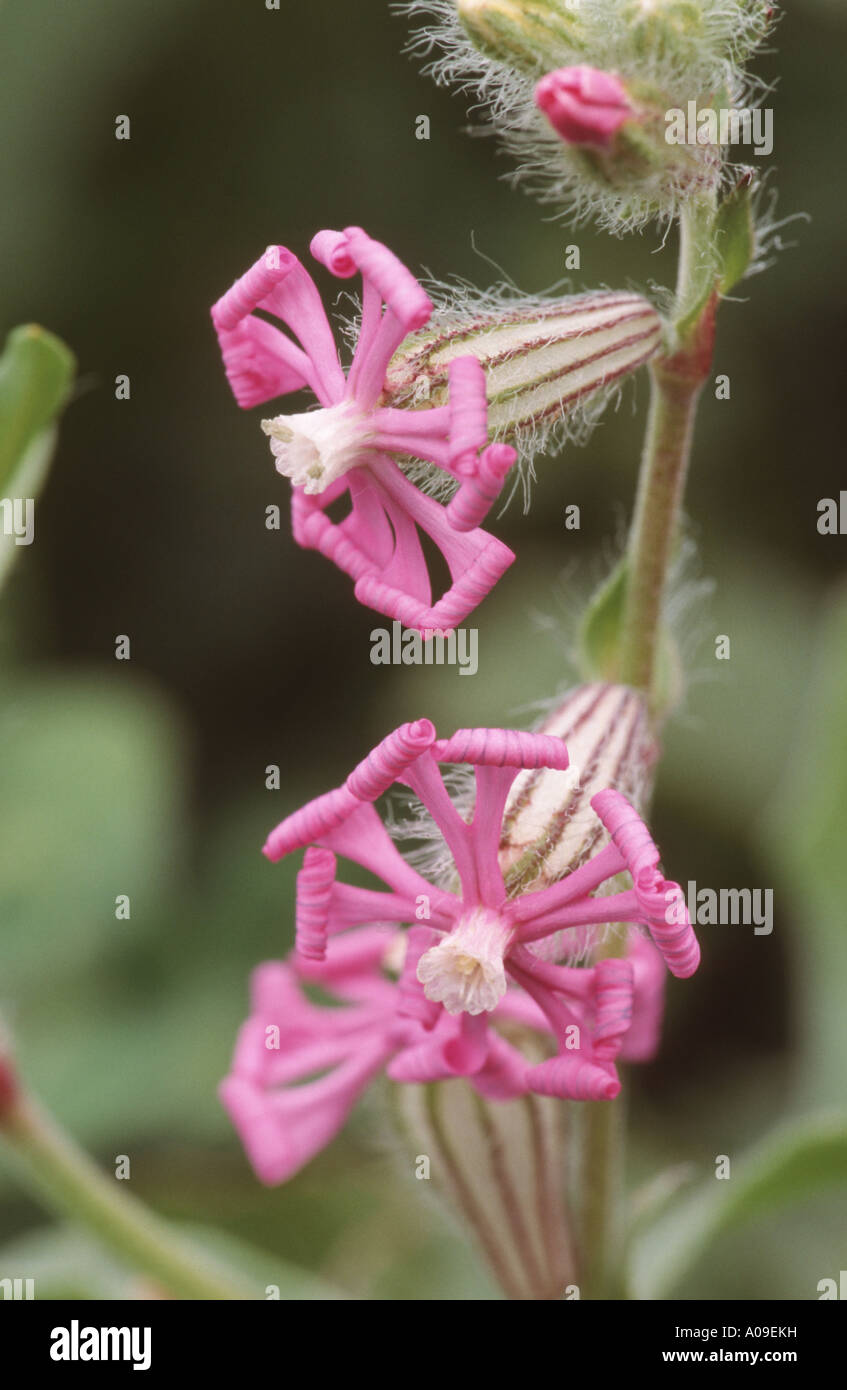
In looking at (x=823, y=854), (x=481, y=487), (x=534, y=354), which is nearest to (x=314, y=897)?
(x=481, y=487)

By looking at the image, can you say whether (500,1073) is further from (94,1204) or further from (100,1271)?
(100,1271)

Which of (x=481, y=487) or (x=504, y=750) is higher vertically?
(x=481, y=487)

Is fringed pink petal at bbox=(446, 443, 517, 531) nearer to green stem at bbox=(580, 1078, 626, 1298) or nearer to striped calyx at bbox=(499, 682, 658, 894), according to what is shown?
striped calyx at bbox=(499, 682, 658, 894)

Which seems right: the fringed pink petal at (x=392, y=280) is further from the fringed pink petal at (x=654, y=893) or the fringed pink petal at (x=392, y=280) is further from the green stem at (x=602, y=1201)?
the green stem at (x=602, y=1201)

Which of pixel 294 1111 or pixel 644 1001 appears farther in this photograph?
pixel 294 1111

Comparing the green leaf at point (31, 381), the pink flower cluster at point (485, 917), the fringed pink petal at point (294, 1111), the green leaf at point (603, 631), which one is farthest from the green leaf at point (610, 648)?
the green leaf at point (31, 381)
